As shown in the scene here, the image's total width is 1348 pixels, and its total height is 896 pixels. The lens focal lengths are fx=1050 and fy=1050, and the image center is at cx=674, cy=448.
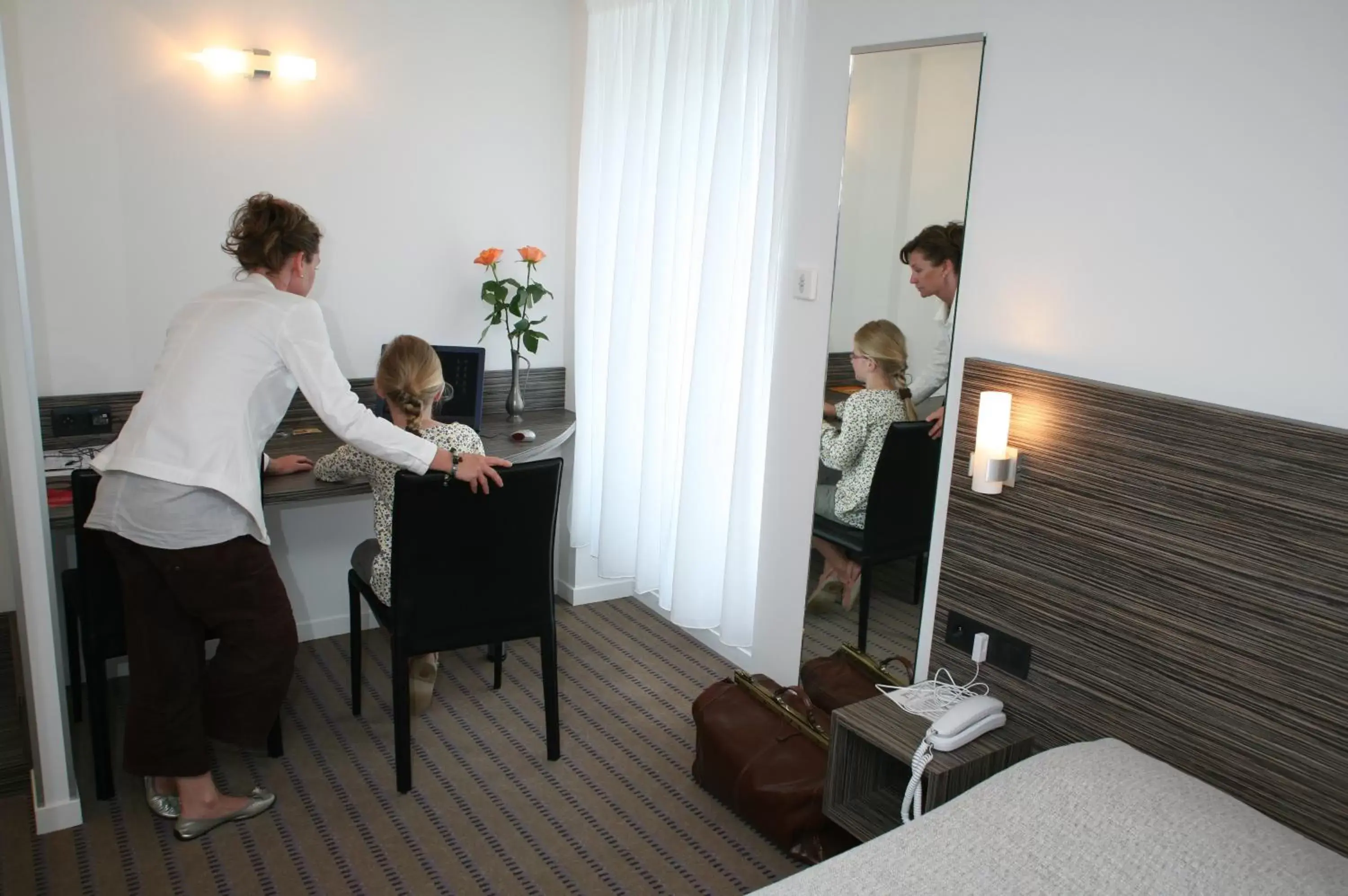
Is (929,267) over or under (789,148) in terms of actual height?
under

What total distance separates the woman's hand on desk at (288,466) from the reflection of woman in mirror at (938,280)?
5.77 ft

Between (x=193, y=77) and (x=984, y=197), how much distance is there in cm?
239

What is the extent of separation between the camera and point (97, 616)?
256 centimetres

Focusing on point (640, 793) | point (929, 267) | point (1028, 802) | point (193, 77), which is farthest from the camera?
point (193, 77)

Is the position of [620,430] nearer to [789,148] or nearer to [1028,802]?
[789,148]

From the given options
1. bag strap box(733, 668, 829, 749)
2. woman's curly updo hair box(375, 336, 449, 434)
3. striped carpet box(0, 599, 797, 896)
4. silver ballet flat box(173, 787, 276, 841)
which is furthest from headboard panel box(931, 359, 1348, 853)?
silver ballet flat box(173, 787, 276, 841)

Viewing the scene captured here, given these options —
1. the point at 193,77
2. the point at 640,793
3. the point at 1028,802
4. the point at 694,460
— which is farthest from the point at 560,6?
the point at 1028,802

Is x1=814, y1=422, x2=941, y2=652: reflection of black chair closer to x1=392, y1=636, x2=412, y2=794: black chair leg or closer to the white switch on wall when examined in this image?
the white switch on wall

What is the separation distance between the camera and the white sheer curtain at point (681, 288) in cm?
302

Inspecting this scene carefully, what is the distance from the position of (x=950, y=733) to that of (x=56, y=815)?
2.10 metres

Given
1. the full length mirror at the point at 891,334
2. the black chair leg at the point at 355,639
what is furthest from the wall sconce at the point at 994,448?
the black chair leg at the point at 355,639

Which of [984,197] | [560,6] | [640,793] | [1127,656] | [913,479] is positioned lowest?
[640,793]

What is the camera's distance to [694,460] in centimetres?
328

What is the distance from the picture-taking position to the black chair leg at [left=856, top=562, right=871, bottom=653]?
9.00 feet
